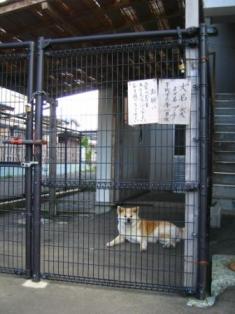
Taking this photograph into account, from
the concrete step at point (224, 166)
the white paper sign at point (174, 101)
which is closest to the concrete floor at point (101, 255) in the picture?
the concrete step at point (224, 166)

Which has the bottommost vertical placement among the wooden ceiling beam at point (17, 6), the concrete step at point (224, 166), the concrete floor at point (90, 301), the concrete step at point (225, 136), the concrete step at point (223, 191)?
the concrete floor at point (90, 301)

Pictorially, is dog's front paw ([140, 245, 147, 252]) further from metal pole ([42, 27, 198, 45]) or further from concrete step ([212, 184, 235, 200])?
metal pole ([42, 27, 198, 45])

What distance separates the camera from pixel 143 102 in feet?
15.7

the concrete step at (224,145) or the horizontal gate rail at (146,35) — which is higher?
the horizontal gate rail at (146,35)

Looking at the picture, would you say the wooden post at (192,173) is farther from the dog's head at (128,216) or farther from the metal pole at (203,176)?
the dog's head at (128,216)

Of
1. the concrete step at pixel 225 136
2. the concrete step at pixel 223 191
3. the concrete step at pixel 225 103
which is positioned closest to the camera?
the concrete step at pixel 223 191

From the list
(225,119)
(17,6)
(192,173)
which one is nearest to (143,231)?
(192,173)

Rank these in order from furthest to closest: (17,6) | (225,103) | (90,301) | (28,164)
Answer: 1. (225,103)
2. (17,6)
3. (28,164)
4. (90,301)

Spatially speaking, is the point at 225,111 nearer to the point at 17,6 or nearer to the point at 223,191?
the point at 223,191

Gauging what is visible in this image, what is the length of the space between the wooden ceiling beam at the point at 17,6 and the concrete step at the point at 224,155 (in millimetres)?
5289

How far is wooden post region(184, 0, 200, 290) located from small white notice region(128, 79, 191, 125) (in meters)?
0.09

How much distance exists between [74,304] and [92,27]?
5.40 m

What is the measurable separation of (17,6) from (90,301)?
15.9 feet

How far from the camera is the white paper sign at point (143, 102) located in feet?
15.6
